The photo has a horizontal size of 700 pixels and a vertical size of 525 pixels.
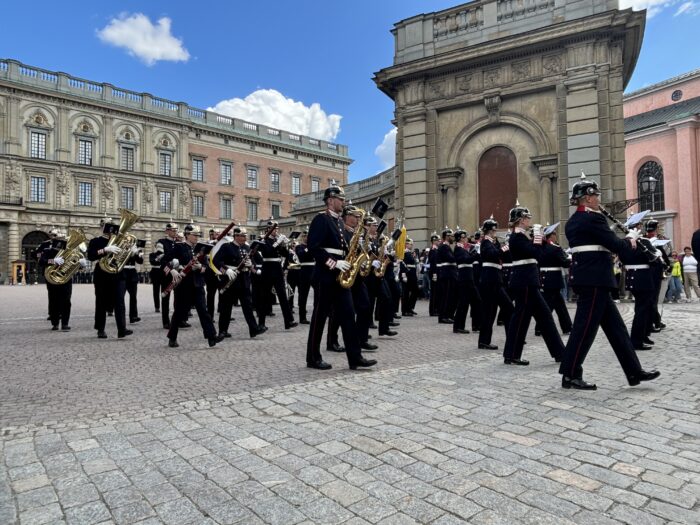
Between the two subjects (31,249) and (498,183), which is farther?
(31,249)

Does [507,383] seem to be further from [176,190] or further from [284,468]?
[176,190]

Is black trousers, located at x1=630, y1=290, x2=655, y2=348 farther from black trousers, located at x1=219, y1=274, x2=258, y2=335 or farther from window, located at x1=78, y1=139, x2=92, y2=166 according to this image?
window, located at x1=78, y1=139, x2=92, y2=166

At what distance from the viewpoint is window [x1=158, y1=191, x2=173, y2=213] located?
54.1 metres

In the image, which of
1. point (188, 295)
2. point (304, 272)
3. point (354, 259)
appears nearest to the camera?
point (354, 259)

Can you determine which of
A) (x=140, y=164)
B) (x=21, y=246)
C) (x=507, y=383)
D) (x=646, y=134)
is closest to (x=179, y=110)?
(x=140, y=164)

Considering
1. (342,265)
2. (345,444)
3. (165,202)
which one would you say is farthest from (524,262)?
(165,202)

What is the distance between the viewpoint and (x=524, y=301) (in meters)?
6.93

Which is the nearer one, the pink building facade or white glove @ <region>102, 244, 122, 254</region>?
white glove @ <region>102, 244, 122, 254</region>

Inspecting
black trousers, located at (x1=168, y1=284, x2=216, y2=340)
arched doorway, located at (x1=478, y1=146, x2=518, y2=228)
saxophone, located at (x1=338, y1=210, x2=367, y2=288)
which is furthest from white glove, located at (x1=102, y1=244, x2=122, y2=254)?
arched doorway, located at (x1=478, y1=146, x2=518, y2=228)

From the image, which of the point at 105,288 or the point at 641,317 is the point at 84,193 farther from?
the point at 641,317

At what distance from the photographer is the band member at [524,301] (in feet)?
22.5

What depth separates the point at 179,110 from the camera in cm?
5550

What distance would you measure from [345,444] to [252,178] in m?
61.0

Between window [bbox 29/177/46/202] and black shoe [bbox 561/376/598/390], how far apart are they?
172 feet
